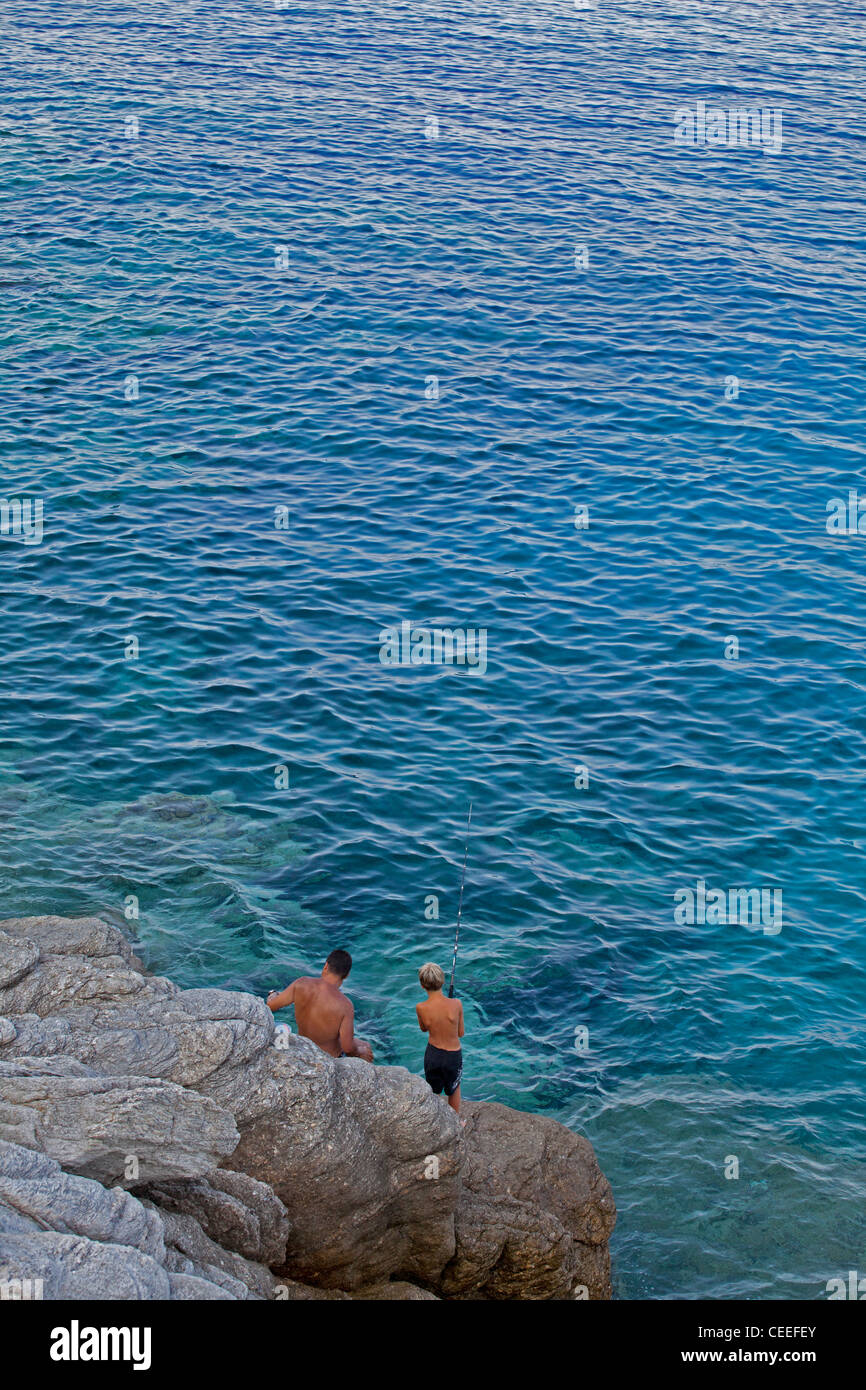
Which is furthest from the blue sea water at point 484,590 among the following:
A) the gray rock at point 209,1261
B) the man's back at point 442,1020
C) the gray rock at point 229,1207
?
the gray rock at point 209,1261

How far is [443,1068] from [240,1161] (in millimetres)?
3200

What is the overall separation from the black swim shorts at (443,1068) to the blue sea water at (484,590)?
6.10ft

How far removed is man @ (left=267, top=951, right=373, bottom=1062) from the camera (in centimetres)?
1319

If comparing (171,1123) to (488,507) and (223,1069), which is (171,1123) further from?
(488,507)

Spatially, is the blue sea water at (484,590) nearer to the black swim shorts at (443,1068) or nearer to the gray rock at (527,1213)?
the gray rock at (527,1213)

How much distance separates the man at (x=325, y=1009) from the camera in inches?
519

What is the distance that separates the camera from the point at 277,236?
124 feet

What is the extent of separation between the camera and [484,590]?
2444 cm

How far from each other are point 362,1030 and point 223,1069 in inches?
218

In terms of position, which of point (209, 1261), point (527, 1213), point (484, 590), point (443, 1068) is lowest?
point (527, 1213)

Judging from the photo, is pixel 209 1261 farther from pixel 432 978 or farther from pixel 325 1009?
pixel 432 978

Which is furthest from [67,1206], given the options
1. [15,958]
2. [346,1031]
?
[346,1031]

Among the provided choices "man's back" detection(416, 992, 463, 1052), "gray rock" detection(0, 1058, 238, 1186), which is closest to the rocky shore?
"gray rock" detection(0, 1058, 238, 1186)
